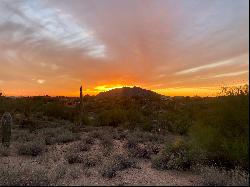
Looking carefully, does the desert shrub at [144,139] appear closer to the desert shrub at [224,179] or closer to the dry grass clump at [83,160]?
the dry grass clump at [83,160]

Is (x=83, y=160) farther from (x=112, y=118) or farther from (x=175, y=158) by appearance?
(x=112, y=118)

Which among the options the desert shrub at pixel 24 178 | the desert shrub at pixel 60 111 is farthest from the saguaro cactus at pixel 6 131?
the desert shrub at pixel 60 111

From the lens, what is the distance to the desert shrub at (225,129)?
11359mm

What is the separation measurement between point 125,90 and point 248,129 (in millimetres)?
85254

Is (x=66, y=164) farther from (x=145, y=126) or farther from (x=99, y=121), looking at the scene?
(x=99, y=121)

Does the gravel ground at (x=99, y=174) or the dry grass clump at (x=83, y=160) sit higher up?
the dry grass clump at (x=83, y=160)

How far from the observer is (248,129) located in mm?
10633

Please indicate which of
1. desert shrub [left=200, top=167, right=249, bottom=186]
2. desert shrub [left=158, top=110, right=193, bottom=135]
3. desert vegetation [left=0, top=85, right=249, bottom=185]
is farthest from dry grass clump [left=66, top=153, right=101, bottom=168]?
desert shrub [left=158, top=110, right=193, bottom=135]

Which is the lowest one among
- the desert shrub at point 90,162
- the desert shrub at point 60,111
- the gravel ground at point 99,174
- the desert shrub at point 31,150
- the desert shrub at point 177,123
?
the gravel ground at point 99,174

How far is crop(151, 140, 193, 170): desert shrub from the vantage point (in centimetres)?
1322

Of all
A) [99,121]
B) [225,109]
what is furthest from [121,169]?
[99,121]

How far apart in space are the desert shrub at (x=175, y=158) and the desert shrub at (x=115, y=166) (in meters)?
0.84

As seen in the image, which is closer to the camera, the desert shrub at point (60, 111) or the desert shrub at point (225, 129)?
the desert shrub at point (225, 129)

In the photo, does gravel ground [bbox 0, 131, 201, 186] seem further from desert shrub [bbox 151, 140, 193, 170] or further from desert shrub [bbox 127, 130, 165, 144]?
desert shrub [bbox 127, 130, 165, 144]
